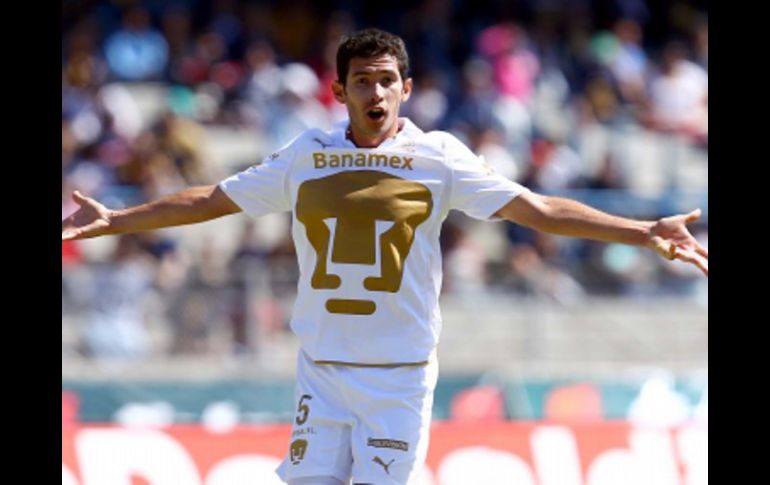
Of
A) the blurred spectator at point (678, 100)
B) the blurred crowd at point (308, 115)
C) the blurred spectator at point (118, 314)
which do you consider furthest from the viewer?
the blurred spectator at point (678, 100)

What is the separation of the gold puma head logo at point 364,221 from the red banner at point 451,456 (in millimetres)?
4989

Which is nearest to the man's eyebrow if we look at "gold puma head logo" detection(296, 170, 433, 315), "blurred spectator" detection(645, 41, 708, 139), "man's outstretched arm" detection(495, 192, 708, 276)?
"gold puma head logo" detection(296, 170, 433, 315)

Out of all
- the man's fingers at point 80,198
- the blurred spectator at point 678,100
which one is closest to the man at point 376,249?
the man's fingers at point 80,198

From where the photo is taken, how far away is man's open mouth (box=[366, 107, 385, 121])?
6.74 metres

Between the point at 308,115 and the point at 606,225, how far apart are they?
10072 mm

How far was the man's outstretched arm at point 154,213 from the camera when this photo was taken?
688cm

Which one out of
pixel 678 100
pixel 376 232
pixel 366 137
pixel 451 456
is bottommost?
pixel 451 456

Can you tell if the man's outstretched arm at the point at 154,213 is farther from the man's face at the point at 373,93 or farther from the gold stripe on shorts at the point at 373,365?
the gold stripe on shorts at the point at 373,365

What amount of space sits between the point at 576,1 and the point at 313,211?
1412cm

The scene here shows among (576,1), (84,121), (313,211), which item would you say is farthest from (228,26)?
(313,211)

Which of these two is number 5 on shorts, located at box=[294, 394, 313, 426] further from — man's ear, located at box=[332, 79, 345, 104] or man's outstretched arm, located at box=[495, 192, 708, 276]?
man's ear, located at box=[332, 79, 345, 104]

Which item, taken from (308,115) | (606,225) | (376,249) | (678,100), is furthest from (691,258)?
(678,100)

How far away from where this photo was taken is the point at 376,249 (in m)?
6.65

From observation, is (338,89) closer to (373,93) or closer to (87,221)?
(373,93)
